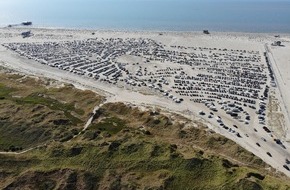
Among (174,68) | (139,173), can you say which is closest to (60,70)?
(174,68)

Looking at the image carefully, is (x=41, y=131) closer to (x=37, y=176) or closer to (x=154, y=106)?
(x=37, y=176)

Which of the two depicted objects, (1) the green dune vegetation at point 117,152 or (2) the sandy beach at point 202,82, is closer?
(1) the green dune vegetation at point 117,152

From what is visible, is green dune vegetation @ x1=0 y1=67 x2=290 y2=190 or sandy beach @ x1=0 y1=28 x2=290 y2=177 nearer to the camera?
green dune vegetation @ x1=0 y1=67 x2=290 y2=190

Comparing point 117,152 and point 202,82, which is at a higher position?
point 202,82

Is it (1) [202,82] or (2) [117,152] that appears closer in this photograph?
(2) [117,152]
